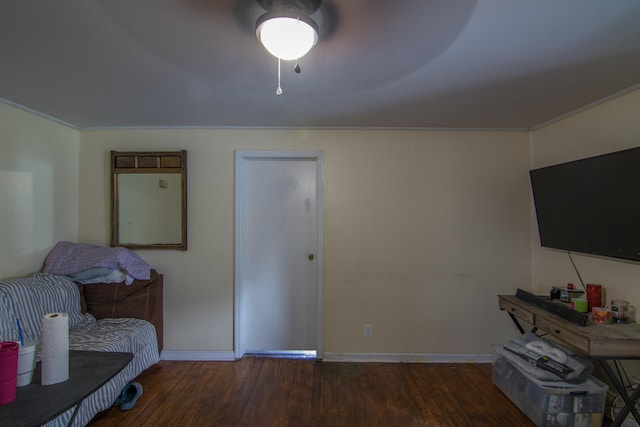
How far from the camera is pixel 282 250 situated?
2.99 meters

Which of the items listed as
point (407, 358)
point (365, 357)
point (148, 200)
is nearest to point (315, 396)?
point (365, 357)

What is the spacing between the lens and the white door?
299 centimetres

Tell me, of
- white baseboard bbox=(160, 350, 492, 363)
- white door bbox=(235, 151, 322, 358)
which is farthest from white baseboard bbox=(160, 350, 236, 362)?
white door bbox=(235, 151, 322, 358)

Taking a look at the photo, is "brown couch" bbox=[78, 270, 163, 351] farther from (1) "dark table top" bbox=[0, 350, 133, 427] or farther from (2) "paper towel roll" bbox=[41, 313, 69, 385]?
(2) "paper towel roll" bbox=[41, 313, 69, 385]

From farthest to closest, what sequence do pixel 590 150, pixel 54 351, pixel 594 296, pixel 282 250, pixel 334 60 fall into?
pixel 282 250
pixel 590 150
pixel 594 296
pixel 334 60
pixel 54 351

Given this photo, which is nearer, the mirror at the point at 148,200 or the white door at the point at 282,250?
the mirror at the point at 148,200

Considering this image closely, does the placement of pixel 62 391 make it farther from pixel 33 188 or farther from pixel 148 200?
pixel 33 188

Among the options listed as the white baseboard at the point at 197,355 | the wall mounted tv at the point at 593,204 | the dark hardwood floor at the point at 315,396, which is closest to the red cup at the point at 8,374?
the dark hardwood floor at the point at 315,396

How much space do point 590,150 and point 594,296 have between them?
1082 mm

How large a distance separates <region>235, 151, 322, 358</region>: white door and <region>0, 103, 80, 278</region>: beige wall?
1.64m

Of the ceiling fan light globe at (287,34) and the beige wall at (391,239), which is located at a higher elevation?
the ceiling fan light globe at (287,34)

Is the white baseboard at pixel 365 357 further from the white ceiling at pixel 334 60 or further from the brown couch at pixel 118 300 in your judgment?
the white ceiling at pixel 334 60

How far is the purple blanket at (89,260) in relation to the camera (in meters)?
2.54

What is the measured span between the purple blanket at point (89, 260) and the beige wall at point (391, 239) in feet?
0.80
